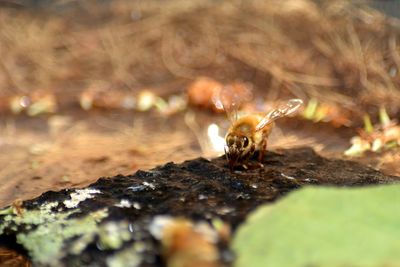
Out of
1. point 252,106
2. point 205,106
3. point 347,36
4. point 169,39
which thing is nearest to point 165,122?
point 205,106

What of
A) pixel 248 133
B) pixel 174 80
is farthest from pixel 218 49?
pixel 248 133

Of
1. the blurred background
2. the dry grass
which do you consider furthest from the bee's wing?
the dry grass

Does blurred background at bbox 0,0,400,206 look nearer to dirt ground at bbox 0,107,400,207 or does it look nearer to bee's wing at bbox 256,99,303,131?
dirt ground at bbox 0,107,400,207

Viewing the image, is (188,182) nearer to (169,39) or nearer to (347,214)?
(347,214)

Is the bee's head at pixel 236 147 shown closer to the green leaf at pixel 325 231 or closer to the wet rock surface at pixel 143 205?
the wet rock surface at pixel 143 205

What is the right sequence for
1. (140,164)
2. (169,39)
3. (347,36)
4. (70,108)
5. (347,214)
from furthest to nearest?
(169,39) < (347,36) < (70,108) < (140,164) < (347,214)

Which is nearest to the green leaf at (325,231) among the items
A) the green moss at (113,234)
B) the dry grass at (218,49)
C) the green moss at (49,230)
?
the green moss at (113,234)

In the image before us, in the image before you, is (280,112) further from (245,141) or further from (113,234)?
(113,234)
